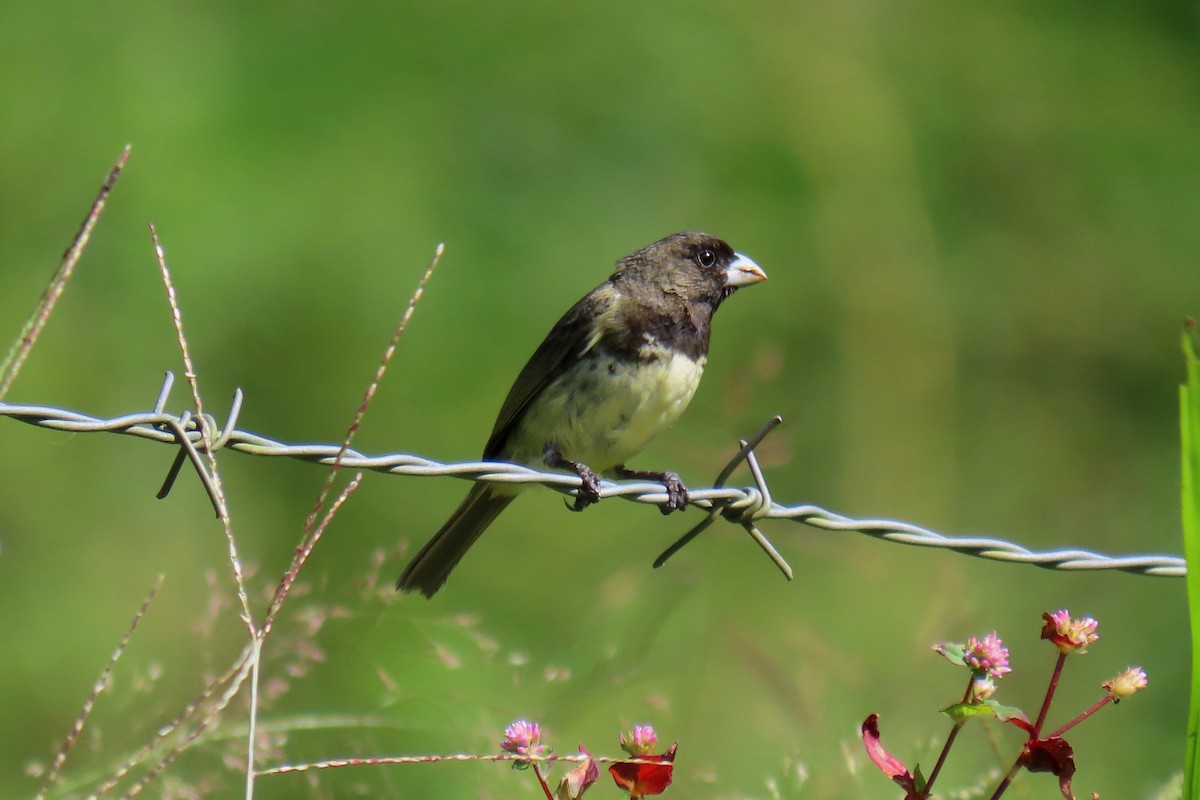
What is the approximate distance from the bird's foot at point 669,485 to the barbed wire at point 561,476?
49 mm

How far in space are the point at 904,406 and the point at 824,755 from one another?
4.02 meters

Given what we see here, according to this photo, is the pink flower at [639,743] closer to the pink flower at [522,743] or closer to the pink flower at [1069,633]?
the pink flower at [522,743]

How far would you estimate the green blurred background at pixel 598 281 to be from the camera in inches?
224

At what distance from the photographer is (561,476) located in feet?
9.82

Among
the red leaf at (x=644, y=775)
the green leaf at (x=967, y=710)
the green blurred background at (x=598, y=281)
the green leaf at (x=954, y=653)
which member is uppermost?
the green leaf at (x=954, y=653)

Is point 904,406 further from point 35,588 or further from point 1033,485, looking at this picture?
point 35,588

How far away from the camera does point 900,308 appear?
8.77 meters

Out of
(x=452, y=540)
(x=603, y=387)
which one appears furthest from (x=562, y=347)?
(x=452, y=540)

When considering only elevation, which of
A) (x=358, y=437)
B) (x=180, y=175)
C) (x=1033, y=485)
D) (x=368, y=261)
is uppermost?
(x=180, y=175)

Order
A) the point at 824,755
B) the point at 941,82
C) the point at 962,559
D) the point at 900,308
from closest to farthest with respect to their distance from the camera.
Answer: the point at 824,755, the point at 962,559, the point at 900,308, the point at 941,82

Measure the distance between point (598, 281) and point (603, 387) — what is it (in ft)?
12.1

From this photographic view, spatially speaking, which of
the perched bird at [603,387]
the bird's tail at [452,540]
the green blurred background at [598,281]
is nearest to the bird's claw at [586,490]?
the perched bird at [603,387]

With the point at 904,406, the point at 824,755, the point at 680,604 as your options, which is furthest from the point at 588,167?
the point at 824,755

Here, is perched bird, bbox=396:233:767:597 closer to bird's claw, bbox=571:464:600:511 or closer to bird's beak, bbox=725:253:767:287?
bird's claw, bbox=571:464:600:511
